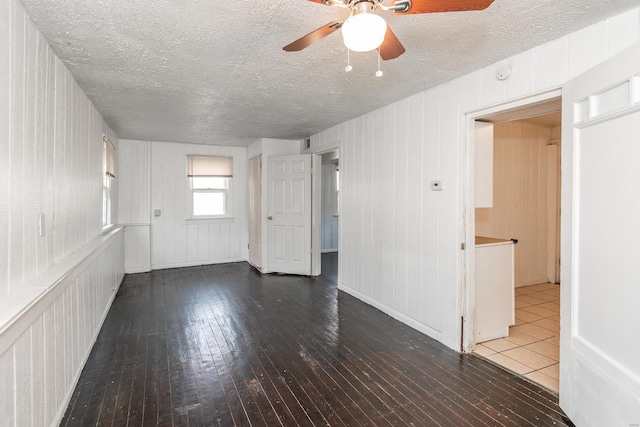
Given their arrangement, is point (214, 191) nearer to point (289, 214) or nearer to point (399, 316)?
point (289, 214)

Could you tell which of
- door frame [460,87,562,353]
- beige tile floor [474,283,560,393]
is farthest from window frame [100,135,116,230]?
beige tile floor [474,283,560,393]

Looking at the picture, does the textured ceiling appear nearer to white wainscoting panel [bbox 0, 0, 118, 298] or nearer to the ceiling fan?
white wainscoting panel [bbox 0, 0, 118, 298]

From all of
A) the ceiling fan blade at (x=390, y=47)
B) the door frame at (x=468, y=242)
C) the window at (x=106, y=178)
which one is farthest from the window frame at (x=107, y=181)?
the door frame at (x=468, y=242)

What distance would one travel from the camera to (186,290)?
469 centimetres

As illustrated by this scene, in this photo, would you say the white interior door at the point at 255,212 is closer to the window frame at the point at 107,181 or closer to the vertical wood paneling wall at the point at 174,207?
the vertical wood paneling wall at the point at 174,207

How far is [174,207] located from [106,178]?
1.68m

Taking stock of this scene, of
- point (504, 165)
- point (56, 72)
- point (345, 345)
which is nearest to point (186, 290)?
point (345, 345)

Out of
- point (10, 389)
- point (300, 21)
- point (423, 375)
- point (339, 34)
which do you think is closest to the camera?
point (10, 389)

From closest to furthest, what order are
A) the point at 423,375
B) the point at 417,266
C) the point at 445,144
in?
1. the point at 423,375
2. the point at 445,144
3. the point at 417,266

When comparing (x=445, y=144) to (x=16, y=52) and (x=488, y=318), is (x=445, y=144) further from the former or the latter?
(x=16, y=52)

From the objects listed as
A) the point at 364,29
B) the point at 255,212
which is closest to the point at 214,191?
the point at 255,212

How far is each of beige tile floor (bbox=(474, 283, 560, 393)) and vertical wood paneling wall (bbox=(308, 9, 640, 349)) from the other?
A: 0.42m

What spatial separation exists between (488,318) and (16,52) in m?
3.83

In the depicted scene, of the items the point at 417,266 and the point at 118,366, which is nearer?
the point at 118,366
